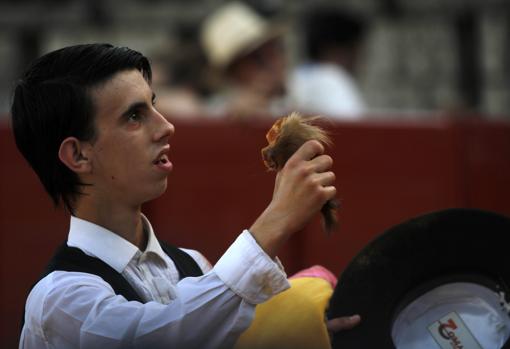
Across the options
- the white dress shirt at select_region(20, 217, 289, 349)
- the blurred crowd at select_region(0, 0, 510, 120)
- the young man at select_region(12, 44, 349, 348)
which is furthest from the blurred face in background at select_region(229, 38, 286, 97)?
the blurred crowd at select_region(0, 0, 510, 120)

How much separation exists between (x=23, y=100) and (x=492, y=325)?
106 centimetres

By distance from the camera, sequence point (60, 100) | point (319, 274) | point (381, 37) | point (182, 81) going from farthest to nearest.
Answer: point (381, 37)
point (182, 81)
point (319, 274)
point (60, 100)

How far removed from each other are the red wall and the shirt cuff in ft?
9.94

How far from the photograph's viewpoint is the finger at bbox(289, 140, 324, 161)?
195 cm

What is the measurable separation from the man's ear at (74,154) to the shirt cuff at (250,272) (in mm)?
390

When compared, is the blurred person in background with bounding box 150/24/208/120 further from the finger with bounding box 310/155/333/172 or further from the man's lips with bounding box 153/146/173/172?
the finger with bounding box 310/155/333/172

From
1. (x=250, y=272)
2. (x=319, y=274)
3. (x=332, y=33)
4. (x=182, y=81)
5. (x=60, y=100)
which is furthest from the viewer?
(x=332, y=33)

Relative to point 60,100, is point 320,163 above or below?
below

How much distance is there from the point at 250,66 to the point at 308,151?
3158 mm

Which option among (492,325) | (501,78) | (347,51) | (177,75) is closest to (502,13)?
(501,78)

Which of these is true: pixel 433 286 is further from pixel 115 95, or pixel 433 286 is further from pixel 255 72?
pixel 255 72

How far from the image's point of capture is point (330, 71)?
5746mm

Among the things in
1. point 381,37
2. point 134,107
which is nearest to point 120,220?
point 134,107

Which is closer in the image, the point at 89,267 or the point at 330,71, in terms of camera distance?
the point at 89,267
